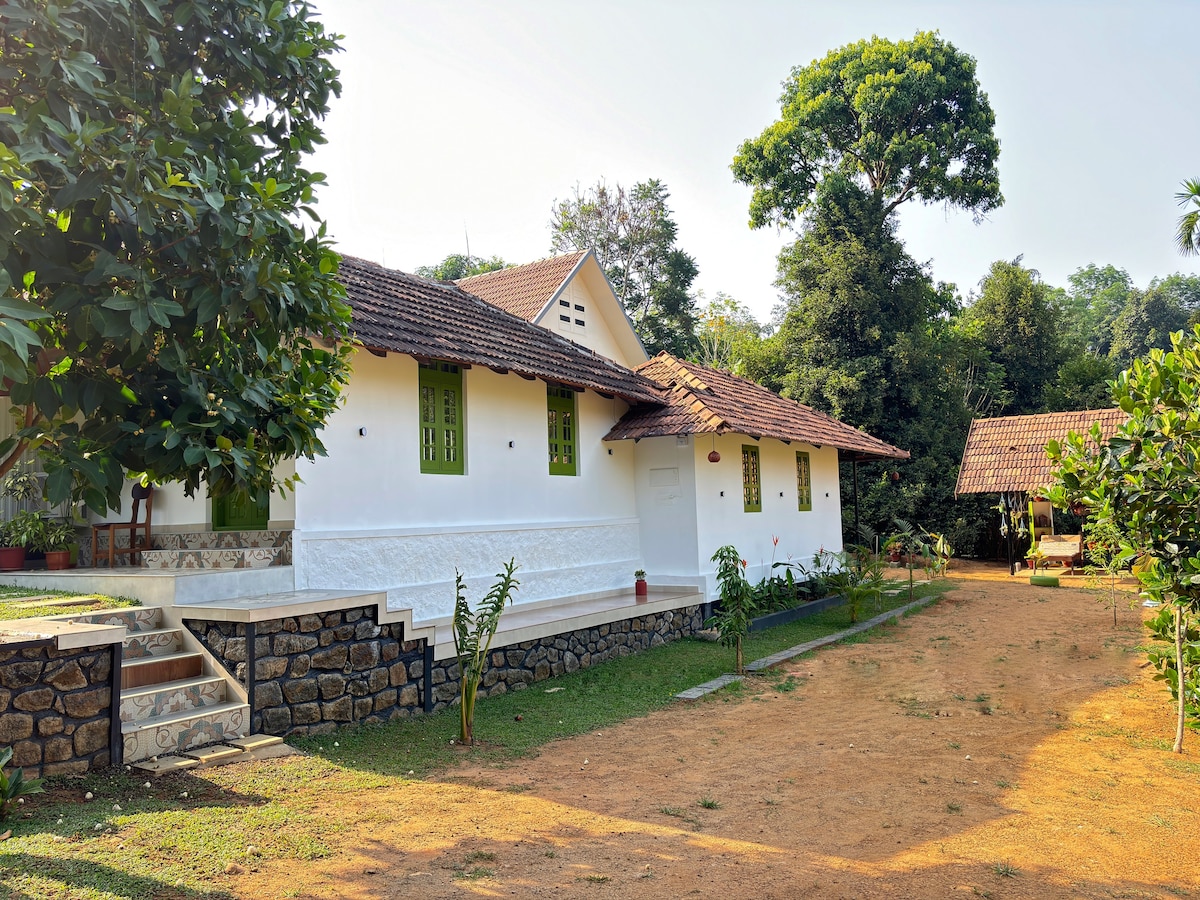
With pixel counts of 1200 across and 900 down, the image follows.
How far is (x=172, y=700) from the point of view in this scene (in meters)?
6.18

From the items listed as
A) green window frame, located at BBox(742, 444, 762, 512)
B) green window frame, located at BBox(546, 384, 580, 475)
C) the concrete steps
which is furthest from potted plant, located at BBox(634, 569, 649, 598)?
the concrete steps

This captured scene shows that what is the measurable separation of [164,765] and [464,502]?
518cm

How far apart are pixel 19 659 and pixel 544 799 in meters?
3.59

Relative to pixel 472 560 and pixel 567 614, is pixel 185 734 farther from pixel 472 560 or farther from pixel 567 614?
pixel 567 614

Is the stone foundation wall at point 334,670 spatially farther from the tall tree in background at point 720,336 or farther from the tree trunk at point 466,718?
the tall tree in background at point 720,336

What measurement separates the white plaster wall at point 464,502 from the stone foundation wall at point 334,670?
1.34m

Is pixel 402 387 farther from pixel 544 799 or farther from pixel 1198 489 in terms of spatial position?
pixel 1198 489

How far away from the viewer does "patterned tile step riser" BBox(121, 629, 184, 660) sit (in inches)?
253

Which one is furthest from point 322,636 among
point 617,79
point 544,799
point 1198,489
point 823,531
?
point 823,531

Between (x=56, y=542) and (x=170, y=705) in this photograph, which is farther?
(x=56, y=542)

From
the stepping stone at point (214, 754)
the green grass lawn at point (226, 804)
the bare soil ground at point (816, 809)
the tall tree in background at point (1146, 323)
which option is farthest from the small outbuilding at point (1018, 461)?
the tall tree in background at point (1146, 323)

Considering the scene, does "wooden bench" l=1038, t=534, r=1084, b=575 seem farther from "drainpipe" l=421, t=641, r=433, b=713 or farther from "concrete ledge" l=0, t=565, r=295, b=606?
"concrete ledge" l=0, t=565, r=295, b=606

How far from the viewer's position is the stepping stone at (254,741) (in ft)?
20.2

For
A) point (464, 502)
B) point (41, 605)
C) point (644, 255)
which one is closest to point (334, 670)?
point (41, 605)
